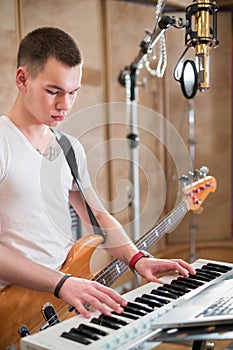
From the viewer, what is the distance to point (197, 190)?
2037 mm

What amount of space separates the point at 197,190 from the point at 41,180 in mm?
818

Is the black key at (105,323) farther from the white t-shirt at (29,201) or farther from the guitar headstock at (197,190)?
the guitar headstock at (197,190)

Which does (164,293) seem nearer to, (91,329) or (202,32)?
(91,329)

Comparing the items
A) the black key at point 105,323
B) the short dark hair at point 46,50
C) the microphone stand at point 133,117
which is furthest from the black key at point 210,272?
the microphone stand at point 133,117

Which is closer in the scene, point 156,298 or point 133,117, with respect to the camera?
point 156,298

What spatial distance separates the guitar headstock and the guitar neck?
3cm

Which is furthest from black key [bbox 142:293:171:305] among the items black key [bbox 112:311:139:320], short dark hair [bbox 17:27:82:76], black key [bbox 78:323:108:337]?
short dark hair [bbox 17:27:82:76]

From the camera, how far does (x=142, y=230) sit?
3268 mm

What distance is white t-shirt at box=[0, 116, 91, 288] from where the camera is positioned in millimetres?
1408

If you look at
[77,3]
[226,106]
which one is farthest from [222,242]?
[77,3]

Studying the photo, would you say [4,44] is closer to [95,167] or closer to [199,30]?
[95,167]

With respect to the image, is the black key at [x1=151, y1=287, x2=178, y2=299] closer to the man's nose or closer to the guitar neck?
the guitar neck

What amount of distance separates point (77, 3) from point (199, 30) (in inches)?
75.7

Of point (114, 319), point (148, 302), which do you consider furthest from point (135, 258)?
point (114, 319)
